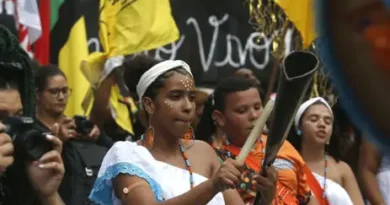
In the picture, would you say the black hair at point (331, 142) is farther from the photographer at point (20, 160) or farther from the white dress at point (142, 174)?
the photographer at point (20, 160)

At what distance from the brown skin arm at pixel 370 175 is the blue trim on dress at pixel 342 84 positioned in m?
4.97

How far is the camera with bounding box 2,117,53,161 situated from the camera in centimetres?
226

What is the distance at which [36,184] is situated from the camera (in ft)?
7.90

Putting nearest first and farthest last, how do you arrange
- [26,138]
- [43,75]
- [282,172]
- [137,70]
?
[26,138], [137,70], [282,172], [43,75]

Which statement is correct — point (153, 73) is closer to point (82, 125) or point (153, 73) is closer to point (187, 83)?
point (187, 83)

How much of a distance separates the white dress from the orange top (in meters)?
0.62

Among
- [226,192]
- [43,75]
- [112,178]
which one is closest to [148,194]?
[112,178]

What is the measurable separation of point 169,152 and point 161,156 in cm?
4

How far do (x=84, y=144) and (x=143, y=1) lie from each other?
1.78m

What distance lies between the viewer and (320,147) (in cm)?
568

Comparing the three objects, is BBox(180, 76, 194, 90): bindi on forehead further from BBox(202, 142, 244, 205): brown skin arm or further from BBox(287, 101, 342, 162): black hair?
BBox(287, 101, 342, 162): black hair

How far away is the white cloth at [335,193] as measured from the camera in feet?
17.2

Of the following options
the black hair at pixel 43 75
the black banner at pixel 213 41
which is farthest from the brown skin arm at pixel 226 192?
the black banner at pixel 213 41

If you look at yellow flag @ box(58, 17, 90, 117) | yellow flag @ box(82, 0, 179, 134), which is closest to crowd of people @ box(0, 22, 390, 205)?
yellow flag @ box(82, 0, 179, 134)
